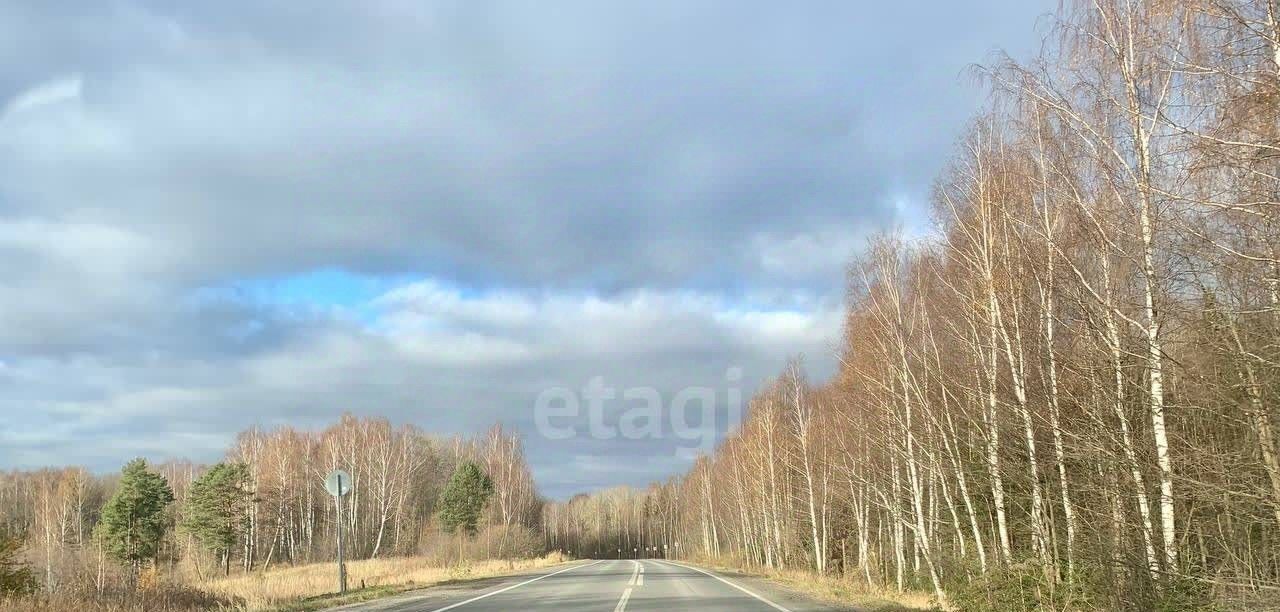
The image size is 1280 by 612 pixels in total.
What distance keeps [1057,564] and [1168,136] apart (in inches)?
300

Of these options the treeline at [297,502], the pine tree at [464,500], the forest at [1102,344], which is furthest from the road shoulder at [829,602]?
the pine tree at [464,500]

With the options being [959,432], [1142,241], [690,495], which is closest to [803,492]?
[959,432]

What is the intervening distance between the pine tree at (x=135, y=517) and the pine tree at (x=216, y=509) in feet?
8.23

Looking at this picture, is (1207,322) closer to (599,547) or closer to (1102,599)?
(1102,599)

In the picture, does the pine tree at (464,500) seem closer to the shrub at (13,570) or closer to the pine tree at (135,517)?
the pine tree at (135,517)

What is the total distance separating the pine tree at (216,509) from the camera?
64062 millimetres

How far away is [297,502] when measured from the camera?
86.1 m

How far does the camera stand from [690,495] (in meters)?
101

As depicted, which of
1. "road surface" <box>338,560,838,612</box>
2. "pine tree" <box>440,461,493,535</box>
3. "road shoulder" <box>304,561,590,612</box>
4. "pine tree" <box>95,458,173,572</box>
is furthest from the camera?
"pine tree" <box>440,461,493,535</box>

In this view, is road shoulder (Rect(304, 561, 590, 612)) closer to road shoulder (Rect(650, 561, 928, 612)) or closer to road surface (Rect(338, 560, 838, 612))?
road surface (Rect(338, 560, 838, 612))

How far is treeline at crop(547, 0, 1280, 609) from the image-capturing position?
7605 millimetres

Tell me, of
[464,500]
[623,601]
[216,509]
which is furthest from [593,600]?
[464,500]

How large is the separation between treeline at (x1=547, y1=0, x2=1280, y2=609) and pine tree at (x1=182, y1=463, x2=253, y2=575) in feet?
196

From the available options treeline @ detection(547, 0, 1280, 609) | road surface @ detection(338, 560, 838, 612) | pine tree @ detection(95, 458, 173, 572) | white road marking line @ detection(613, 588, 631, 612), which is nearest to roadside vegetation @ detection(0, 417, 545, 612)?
pine tree @ detection(95, 458, 173, 572)
